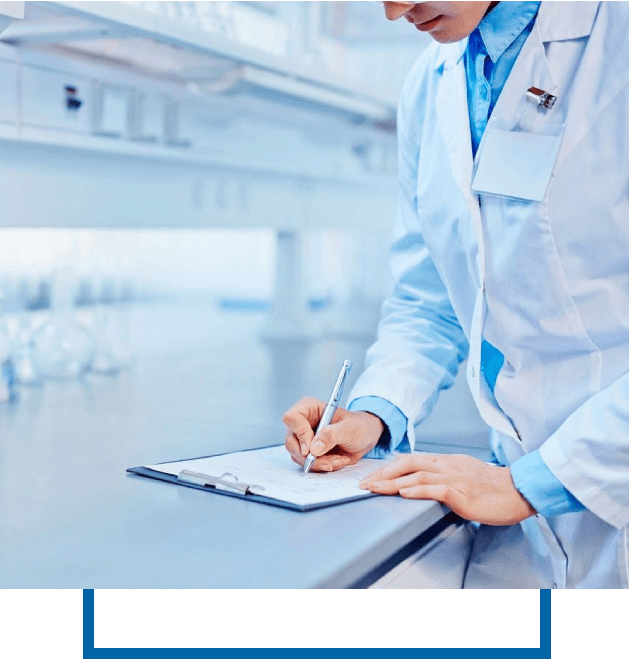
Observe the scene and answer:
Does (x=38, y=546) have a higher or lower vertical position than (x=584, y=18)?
lower

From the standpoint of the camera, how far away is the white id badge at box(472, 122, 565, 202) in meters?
1.14

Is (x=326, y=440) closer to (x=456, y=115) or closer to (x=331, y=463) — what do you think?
(x=331, y=463)

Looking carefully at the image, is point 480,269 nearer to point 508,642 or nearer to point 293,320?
point 508,642

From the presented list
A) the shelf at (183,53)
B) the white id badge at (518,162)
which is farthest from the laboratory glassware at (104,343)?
the white id badge at (518,162)

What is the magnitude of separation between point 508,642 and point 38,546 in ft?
2.09

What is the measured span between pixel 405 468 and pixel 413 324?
0.41m

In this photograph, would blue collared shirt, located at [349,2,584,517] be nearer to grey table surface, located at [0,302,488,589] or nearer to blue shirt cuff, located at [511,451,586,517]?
blue shirt cuff, located at [511,451,586,517]

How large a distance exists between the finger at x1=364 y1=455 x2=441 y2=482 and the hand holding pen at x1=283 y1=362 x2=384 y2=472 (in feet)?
0.27

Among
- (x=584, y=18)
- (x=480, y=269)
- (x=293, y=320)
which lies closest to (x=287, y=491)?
(x=480, y=269)

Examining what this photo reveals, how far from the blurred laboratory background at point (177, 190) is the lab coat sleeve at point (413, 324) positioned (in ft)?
0.70

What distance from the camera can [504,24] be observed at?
119 cm

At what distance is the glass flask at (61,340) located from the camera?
212cm

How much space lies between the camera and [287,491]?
3.67ft

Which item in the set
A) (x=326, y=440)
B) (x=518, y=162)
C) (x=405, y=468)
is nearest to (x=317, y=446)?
(x=326, y=440)
